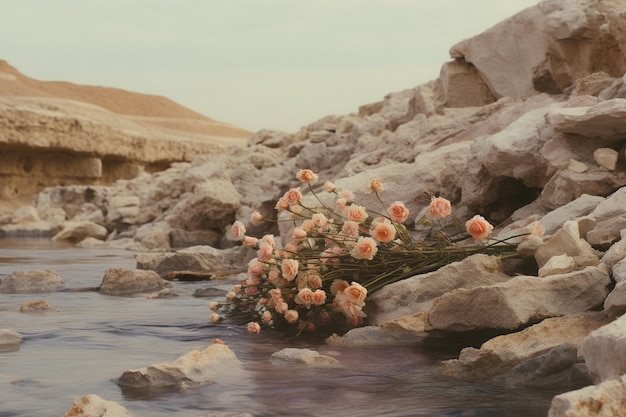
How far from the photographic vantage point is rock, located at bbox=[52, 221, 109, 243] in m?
18.8

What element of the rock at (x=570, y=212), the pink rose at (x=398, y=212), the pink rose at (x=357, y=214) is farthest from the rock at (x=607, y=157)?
the pink rose at (x=357, y=214)

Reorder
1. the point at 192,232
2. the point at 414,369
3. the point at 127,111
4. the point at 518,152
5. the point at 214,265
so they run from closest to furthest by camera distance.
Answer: the point at 414,369 → the point at 518,152 → the point at 214,265 → the point at 192,232 → the point at 127,111

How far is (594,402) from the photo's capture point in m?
2.68

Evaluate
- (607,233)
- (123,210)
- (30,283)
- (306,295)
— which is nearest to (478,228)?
(607,233)

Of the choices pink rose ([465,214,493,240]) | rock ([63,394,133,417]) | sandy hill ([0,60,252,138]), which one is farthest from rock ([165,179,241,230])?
sandy hill ([0,60,252,138])

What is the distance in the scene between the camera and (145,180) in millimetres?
24766

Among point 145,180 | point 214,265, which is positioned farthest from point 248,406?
point 145,180

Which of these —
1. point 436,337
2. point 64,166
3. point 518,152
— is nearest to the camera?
point 436,337

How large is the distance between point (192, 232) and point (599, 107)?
10.2m

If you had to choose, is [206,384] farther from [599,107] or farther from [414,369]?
[599,107]

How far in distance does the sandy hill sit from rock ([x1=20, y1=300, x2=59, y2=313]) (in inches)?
1432

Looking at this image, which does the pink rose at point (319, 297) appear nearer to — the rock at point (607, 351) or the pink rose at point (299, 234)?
the pink rose at point (299, 234)

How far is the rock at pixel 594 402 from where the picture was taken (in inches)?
104

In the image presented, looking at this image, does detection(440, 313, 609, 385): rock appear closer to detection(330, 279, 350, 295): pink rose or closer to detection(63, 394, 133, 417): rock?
detection(330, 279, 350, 295): pink rose
